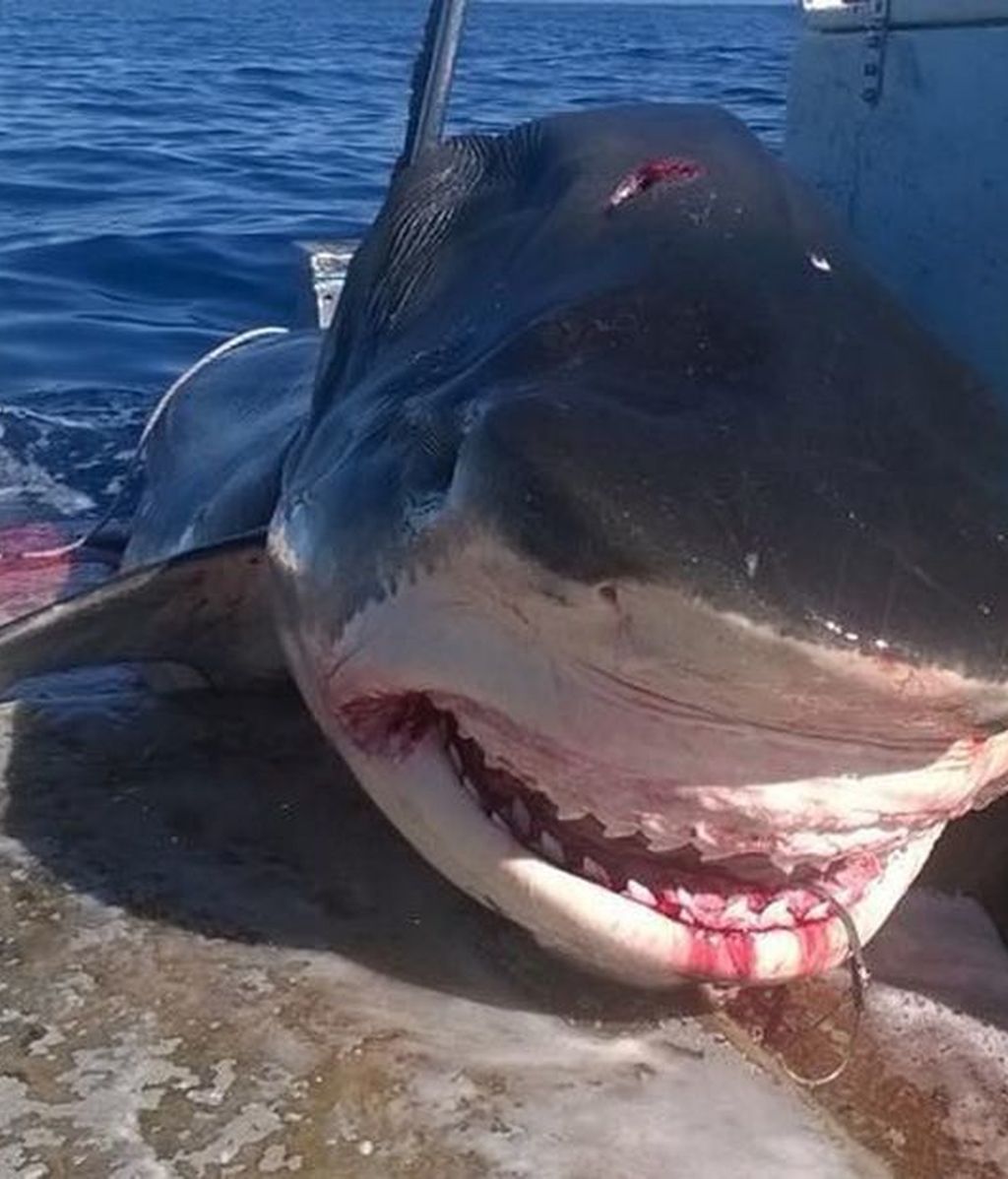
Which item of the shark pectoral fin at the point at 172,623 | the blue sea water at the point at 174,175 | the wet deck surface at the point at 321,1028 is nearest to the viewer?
the wet deck surface at the point at 321,1028

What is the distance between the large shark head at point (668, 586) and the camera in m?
1.42

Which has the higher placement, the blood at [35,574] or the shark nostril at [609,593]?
the shark nostril at [609,593]

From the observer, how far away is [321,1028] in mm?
1805

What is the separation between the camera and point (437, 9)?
13.6 ft

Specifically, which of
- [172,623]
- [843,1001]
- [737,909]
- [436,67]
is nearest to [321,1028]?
[737,909]

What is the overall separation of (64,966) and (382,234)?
109cm

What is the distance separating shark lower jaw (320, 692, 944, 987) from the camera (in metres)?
1.72

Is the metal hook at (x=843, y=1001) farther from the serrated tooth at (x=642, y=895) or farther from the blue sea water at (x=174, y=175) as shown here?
the blue sea water at (x=174, y=175)

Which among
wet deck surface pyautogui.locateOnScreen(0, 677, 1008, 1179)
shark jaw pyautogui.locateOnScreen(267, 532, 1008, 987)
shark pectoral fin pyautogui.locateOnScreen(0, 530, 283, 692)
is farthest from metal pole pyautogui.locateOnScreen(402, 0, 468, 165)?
shark jaw pyautogui.locateOnScreen(267, 532, 1008, 987)

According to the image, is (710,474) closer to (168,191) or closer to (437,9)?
(437,9)

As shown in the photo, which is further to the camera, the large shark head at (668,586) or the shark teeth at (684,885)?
the shark teeth at (684,885)

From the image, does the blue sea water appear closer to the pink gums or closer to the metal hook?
the metal hook

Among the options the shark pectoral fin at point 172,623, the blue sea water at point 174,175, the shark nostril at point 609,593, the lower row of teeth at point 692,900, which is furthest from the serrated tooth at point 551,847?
the blue sea water at point 174,175

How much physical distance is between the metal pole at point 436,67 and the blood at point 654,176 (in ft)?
6.01
